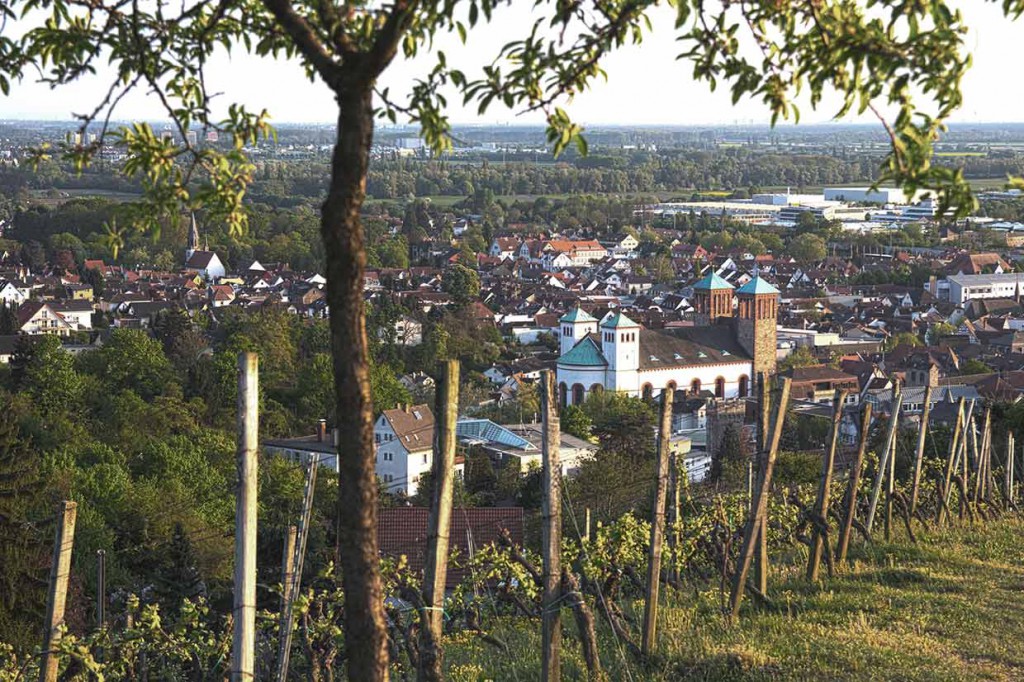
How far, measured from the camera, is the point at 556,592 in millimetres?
5500

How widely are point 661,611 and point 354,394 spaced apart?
13.6 ft

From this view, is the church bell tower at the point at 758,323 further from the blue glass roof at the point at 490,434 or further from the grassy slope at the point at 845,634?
the grassy slope at the point at 845,634


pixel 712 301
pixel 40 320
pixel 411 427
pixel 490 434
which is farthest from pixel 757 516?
pixel 40 320

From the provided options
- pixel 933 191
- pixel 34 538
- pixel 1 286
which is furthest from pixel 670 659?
pixel 1 286

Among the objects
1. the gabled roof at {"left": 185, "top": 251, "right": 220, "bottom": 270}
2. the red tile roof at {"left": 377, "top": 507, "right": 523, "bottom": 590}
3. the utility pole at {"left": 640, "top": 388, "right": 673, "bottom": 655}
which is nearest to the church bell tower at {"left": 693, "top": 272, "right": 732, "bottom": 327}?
the gabled roof at {"left": 185, "top": 251, "right": 220, "bottom": 270}

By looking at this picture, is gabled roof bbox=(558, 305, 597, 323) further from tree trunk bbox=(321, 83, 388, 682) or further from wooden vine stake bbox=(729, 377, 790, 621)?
tree trunk bbox=(321, 83, 388, 682)

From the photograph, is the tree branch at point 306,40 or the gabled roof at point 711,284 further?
the gabled roof at point 711,284

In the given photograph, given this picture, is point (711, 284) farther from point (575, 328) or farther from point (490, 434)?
point (490, 434)

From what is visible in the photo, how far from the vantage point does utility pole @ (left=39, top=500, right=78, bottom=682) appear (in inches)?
208

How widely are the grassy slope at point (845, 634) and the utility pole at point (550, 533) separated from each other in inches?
17.4

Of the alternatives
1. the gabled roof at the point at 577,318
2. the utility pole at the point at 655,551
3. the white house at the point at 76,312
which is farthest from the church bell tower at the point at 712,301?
the utility pole at the point at 655,551

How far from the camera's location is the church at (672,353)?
45219 mm

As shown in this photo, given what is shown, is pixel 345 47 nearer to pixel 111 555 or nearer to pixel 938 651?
pixel 938 651

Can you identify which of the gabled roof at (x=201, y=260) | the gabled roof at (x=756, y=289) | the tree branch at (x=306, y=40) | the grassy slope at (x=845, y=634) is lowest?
the gabled roof at (x=201, y=260)
